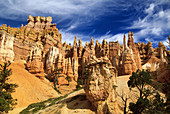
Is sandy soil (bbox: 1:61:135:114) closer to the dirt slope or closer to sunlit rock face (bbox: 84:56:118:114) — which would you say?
the dirt slope

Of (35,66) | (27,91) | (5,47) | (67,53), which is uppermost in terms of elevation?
(67,53)

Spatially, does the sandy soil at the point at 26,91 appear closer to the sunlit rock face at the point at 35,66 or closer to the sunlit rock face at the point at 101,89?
the sunlit rock face at the point at 35,66

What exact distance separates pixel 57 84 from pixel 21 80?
623 inches

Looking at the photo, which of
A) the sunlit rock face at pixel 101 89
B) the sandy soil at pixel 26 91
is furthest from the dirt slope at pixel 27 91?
the sunlit rock face at pixel 101 89

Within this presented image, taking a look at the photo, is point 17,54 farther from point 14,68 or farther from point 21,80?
point 21,80

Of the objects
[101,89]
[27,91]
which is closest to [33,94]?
[27,91]

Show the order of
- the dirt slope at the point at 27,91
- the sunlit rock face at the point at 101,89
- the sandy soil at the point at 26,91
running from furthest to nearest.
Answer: the dirt slope at the point at 27,91 → the sandy soil at the point at 26,91 → the sunlit rock face at the point at 101,89

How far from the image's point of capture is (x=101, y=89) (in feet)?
46.9

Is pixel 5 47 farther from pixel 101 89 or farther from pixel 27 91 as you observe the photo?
pixel 101 89

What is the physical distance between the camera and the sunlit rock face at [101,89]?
45.4 feet

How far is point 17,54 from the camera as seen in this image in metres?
41.4

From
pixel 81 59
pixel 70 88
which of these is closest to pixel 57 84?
pixel 70 88

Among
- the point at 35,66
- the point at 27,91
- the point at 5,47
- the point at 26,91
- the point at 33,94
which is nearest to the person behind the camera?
the point at 26,91

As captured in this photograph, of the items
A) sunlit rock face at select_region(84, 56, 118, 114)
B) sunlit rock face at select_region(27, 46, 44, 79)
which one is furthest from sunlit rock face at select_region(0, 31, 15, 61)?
sunlit rock face at select_region(84, 56, 118, 114)
